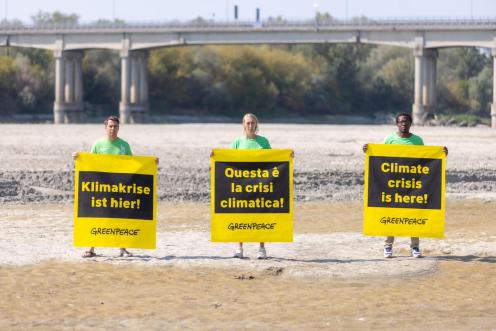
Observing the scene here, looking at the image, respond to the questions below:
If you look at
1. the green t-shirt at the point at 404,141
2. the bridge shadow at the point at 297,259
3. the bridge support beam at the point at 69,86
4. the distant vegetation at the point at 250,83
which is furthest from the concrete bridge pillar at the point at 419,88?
the bridge shadow at the point at 297,259

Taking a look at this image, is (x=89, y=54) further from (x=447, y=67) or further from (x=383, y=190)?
(x=383, y=190)

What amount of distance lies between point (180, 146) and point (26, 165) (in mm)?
10904

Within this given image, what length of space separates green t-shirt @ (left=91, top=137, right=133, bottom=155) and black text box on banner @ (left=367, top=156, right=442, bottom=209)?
2.99m

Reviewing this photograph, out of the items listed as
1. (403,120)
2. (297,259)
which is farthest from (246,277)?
(403,120)

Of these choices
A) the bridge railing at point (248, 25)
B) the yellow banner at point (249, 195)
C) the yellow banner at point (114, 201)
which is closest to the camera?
the yellow banner at point (114, 201)

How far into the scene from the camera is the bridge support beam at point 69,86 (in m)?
83.6

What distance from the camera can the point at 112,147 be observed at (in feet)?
46.4

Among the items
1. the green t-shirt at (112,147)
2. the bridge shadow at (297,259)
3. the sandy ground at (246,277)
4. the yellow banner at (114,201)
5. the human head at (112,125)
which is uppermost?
the human head at (112,125)

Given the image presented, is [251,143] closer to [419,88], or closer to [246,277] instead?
[246,277]

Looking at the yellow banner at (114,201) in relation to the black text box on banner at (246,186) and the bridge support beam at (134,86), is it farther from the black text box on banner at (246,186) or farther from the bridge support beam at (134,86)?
the bridge support beam at (134,86)

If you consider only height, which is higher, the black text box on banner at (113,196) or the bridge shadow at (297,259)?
the black text box on banner at (113,196)

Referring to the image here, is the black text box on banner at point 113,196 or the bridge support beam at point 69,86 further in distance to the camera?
the bridge support beam at point 69,86

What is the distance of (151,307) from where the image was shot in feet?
36.3

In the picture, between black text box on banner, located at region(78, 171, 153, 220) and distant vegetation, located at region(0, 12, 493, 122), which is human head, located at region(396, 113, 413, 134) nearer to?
black text box on banner, located at region(78, 171, 153, 220)
